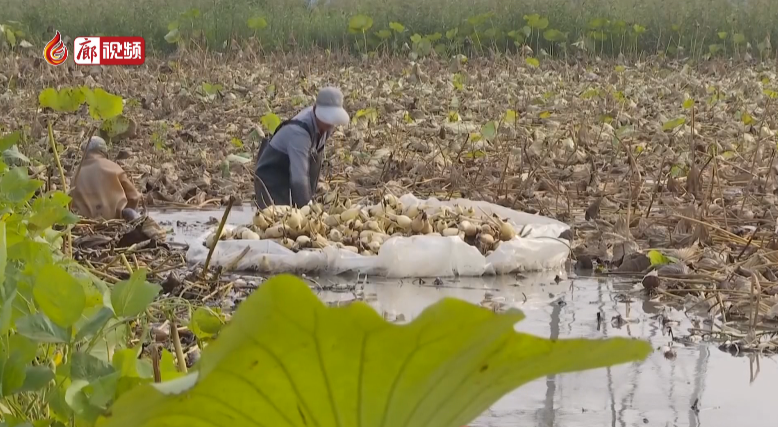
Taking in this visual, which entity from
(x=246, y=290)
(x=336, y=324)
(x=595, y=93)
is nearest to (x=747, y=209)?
(x=246, y=290)

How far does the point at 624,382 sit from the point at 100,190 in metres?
2.52

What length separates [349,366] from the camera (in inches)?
17.5

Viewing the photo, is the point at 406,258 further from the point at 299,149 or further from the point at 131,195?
the point at 131,195

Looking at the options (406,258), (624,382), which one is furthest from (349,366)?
(406,258)

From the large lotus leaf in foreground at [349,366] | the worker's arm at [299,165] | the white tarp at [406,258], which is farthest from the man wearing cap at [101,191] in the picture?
the large lotus leaf in foreground at [349,366]

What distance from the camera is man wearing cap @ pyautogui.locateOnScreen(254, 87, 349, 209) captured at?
4.76 meters

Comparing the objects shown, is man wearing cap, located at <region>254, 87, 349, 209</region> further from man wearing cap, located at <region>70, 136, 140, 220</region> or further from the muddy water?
the muddy water

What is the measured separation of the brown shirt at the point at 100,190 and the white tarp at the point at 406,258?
0.58 metres

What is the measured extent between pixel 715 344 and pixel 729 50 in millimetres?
10290

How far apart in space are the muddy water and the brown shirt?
1.25 metres

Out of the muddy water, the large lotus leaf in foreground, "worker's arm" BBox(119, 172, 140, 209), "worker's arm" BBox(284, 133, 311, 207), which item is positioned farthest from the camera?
"worker's arm" BBox(284, 133, 311, 207)

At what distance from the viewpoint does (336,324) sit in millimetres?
411

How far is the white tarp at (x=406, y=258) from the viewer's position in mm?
3744

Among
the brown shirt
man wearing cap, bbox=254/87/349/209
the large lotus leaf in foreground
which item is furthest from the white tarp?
the large lotus leaf in foreground
